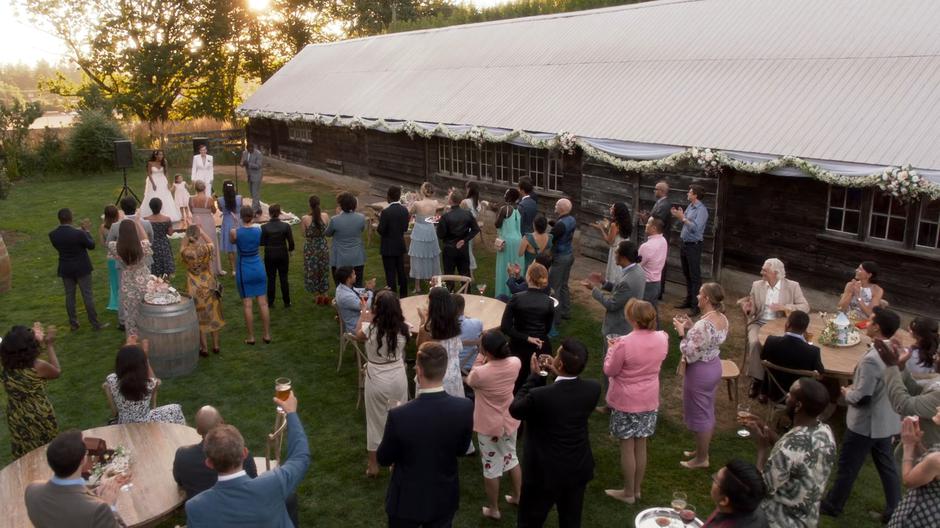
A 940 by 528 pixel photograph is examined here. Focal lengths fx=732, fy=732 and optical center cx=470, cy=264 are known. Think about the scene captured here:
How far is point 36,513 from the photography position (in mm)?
4145

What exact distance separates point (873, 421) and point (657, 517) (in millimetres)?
2202

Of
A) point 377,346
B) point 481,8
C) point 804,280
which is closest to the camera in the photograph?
point 377,346

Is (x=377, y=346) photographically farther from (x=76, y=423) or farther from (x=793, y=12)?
(x=793, y=12)

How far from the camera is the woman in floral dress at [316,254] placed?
10.8 metres

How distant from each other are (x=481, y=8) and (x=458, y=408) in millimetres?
26181

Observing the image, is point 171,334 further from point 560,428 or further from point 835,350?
point 835,350

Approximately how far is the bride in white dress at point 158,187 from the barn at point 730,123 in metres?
5.69

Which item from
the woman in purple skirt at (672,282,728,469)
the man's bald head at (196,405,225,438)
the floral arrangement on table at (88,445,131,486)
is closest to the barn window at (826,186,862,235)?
the woman in purple skirt at (672,282,728,469)

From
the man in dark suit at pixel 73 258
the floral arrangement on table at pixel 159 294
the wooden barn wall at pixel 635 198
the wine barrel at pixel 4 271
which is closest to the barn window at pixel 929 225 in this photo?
the wooden barn wall at pixel 635 198

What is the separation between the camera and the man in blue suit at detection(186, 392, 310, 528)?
12.2 feet

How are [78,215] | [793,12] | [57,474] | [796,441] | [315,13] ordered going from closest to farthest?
1. [57,474]
2. [796,441]
3. [793,12]
4. [78,215]
5. [315,13]

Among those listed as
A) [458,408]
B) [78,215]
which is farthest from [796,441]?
[78,215]

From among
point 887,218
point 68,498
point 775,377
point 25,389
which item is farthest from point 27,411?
point 887,218

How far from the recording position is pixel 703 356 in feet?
21.1
